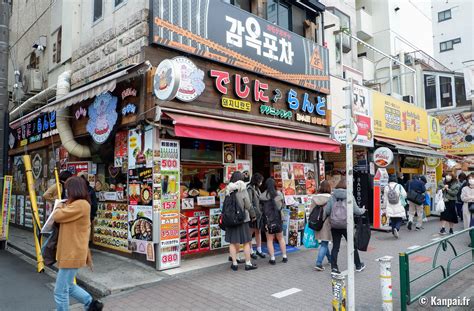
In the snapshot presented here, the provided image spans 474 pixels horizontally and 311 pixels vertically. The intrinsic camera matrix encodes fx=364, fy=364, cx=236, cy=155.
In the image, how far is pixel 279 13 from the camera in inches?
430

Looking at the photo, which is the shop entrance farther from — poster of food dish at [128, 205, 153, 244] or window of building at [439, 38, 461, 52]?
window of building at [439, 38, 461, 52]

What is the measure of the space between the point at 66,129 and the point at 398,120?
12.8m

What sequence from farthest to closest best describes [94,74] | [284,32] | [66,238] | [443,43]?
1. [443,43]
2. [284,32]
3. [94,74]
4. [66,238]

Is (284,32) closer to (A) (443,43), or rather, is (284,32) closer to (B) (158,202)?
(B) (158,202)

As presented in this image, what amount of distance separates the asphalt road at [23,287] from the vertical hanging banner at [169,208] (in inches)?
77.4

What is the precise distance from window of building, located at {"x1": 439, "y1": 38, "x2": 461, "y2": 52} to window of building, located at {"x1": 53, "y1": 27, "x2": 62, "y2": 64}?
37.7m

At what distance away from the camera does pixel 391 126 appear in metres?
14.8

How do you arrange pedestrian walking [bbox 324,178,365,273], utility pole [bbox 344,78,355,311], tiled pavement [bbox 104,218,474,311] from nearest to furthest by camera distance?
utility pole [bbox 344,78,355,311] → tiled pavement [bbox 104,218,474,311] → pedestrian walking [bbox 324,178,365,273]

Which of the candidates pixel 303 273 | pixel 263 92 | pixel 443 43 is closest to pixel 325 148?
pixel 263 92

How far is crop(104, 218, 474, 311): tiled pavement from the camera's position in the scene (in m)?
5.30

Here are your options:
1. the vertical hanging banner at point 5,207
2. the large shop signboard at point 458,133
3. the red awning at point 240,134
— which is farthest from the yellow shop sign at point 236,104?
the large shop signboard at point 458,133

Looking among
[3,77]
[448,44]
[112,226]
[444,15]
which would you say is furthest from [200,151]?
[444,15]

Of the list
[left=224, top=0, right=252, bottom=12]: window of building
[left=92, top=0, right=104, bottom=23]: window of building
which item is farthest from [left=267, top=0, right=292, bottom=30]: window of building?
[left=92, top=0, right=104, bottom=23]: window of building

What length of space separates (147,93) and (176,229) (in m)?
2.77
